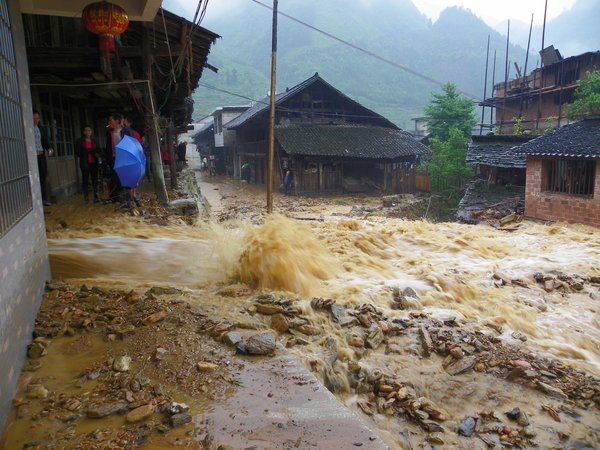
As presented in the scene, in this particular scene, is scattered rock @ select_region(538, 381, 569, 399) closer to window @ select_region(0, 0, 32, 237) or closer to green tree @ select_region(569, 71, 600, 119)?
window @ select_region(0, 0, 32, 237)

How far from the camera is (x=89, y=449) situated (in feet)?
8.13

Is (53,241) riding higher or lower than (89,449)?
higher

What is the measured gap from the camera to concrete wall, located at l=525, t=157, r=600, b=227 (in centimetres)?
1411

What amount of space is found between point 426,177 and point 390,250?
1760cm

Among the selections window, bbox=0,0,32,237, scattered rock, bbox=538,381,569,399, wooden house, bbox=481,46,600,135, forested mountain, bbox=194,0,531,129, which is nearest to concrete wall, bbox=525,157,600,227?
scattered rock, bbox=538,381,569,399

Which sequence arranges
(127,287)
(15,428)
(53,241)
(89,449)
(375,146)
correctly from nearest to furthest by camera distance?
1. (89,449)
2. (15,428)
3. (127,287)
4. (53,241)
5. (375,146)

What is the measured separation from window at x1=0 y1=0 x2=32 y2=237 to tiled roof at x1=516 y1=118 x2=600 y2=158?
14.6 m

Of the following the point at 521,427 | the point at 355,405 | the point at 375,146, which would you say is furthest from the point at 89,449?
the point at 375,146

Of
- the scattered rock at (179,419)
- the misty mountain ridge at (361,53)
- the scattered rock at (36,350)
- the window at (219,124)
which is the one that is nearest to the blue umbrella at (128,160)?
the scattered rock at (36,350)

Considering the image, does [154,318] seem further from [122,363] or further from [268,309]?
[268,309]

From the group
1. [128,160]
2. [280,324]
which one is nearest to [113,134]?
[128,160]

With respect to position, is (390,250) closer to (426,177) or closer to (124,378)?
(124,378)

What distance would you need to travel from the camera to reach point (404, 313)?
6.01m

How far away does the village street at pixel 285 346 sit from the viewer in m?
2.84
